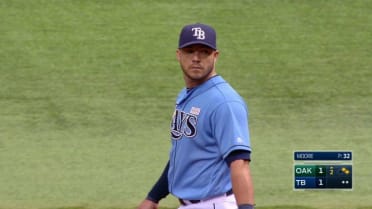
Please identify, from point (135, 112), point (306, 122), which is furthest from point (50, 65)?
point (306, 122)

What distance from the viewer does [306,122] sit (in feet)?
32.2

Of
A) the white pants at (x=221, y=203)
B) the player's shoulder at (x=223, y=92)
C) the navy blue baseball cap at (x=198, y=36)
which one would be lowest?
the white pants at (x=221, y=203)

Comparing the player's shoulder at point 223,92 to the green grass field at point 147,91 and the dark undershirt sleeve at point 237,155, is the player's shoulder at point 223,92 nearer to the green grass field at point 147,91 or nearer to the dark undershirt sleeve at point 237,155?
the dark undershirt sleeve at point 237,155

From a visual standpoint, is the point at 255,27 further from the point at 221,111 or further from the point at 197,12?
the point at 221,111

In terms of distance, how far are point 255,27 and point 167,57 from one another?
123 cm

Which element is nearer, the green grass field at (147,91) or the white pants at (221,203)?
the white pants at (221,203)

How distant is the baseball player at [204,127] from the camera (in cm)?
407

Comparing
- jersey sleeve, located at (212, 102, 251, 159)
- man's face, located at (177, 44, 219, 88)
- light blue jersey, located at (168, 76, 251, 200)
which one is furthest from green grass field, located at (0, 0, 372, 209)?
jersey sleeve, located at (212, 102, 251, 159)

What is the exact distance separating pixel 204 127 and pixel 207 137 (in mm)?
47

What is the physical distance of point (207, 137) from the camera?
4164 millimetres

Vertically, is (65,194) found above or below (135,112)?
below
